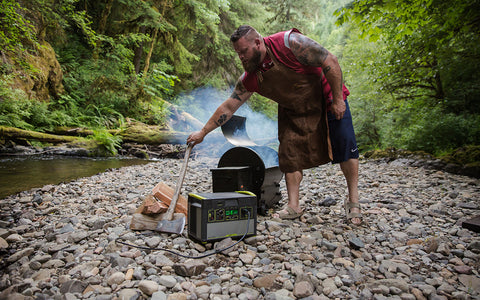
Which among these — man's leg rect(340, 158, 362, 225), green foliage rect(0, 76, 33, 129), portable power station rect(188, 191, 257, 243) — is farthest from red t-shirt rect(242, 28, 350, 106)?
green foliage rect(0, 76, 33, 129)

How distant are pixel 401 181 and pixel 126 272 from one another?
4536mm

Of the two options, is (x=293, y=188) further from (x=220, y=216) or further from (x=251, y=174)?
(x=220, y=216)

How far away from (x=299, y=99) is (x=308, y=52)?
43 cm

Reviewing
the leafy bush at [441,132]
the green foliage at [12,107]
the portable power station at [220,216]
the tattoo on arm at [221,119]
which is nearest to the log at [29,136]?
the green foliage at [12,107]

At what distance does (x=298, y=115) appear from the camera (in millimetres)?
2621

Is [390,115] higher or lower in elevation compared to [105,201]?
higher

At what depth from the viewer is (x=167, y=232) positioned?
2186 mm

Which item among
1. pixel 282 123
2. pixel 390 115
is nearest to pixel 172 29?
pixel 390 115

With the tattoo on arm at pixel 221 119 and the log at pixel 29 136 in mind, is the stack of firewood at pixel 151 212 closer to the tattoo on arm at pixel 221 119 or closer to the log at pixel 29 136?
the tattoo on arm at pixel 221 119

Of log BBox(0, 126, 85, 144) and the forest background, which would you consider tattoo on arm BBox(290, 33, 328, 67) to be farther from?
log BBox(0, 126, 85, 144)

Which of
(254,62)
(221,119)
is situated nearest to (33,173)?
(221,119)

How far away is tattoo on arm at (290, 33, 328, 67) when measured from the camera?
224 centimetres

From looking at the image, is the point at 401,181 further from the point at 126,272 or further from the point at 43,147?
the point at 43,147

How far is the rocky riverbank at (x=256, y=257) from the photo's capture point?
1.45 metres
